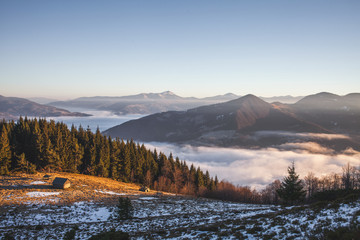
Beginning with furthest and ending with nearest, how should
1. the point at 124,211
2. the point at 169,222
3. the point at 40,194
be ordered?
the point at 40,194, the point at 124,211, the point at 169,222

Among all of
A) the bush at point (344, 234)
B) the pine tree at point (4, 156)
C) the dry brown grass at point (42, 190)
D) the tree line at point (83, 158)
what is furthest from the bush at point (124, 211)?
the pine tree at point (4, 156)

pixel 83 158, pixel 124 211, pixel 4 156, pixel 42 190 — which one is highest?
pixel 4 156

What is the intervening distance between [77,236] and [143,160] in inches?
2508

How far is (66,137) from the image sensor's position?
71750 mm

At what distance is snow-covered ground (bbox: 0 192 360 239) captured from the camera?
15.8 m

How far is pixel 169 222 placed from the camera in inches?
1125

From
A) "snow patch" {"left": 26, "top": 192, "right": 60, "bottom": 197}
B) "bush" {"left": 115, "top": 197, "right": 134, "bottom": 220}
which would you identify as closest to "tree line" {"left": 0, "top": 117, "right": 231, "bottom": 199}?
"snow patch" {"left": 26, "top": 192, "right": 60, "bottom": 197}

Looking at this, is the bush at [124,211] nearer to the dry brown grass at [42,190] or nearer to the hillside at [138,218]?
the hillside at [138,218]

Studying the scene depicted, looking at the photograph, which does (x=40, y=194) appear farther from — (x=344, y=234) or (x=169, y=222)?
(x=344, y=234)

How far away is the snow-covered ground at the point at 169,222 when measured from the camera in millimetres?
15812

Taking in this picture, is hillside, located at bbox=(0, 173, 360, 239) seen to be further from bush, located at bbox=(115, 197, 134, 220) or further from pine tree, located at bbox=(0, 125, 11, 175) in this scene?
pine tree, located at bbox=(0, 125, 11, 175)

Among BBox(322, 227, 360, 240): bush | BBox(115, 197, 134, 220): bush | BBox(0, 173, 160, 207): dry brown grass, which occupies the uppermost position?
BBox(322, 227, 360, 240): bush

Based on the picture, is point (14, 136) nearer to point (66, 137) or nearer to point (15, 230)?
point (66, 137)

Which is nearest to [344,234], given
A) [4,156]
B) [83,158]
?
[4,156]
